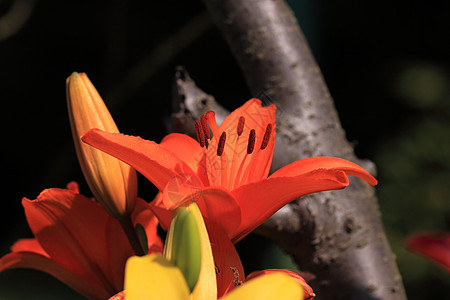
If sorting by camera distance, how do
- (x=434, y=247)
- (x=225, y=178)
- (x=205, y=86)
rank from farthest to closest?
(x=205, y=86), (x=434, y=247), (x=225, y=178)

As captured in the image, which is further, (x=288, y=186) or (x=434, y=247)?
(x=434, y=247)

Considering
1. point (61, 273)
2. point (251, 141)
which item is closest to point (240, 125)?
point (251, 141)

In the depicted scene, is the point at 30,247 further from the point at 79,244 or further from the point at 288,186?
the point at 288,186

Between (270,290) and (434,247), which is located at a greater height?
(270,290)

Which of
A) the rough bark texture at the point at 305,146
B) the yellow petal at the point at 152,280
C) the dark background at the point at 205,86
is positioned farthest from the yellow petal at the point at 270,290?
the dark background at the point at 205,86

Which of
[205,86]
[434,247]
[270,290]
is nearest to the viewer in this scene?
[270,290]

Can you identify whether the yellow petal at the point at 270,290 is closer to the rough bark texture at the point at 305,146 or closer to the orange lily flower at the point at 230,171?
the orange lily flower at the point at 230,171
